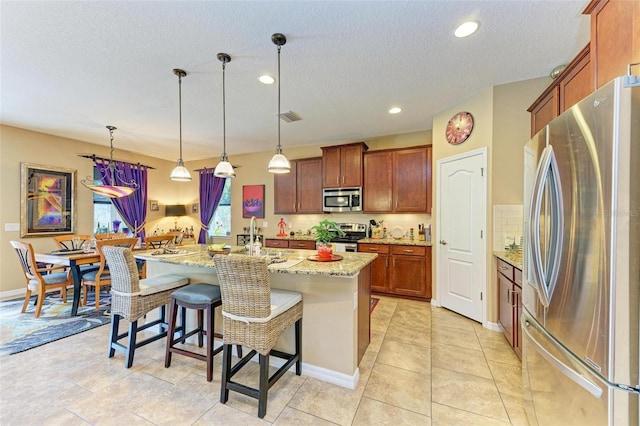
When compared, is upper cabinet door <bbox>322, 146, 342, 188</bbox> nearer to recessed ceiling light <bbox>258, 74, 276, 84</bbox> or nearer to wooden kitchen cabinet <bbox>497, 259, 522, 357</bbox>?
recessed ceiling light <bbox>258, 74, 276, 84</bbox>

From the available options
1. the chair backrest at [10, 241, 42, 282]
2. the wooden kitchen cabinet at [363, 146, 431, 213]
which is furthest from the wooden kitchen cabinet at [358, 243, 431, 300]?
the chair backrest at [10, 241, 42, 282]

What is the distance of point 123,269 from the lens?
7.36ft

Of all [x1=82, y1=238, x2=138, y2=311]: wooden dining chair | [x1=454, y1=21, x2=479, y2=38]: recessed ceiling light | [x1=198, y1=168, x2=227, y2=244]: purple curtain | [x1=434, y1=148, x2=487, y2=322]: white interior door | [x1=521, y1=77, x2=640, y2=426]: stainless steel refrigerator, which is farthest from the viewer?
[x1=198, y1=168, x2=227, y2=244]: purple curtain

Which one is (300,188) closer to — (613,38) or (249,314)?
(249,314)

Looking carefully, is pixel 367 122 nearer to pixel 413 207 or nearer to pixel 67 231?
pixel 413 207

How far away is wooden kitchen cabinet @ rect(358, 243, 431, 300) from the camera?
154 inches

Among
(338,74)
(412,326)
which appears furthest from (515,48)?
(412,326)

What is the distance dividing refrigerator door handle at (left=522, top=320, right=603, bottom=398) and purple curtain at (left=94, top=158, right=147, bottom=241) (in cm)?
673

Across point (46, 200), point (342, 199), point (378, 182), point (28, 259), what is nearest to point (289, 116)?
point (342, 199)

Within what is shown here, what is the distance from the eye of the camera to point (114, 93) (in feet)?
9.88

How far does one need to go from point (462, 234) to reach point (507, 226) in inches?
20.4

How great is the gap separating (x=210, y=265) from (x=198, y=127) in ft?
10.1

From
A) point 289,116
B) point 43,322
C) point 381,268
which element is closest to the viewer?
point 43,322

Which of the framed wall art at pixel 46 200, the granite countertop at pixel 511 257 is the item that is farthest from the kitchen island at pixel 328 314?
the framed wall art at pixel 46 200
